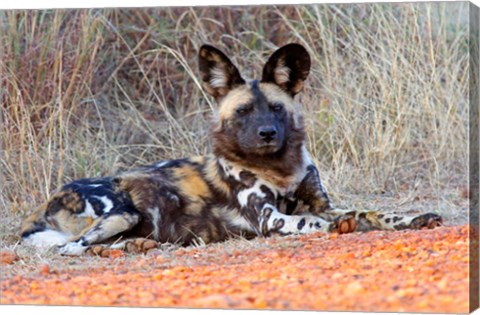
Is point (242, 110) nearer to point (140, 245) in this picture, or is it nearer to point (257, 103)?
point (257, 103)

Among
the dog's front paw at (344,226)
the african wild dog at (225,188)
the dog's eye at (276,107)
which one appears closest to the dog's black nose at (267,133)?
the african wild dog at (225,188)

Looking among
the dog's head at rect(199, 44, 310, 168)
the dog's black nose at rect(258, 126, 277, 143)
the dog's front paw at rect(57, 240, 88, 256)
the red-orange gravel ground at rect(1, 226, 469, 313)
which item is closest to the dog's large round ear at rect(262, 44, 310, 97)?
the dog's head at rect(199, 44, 310, 168)

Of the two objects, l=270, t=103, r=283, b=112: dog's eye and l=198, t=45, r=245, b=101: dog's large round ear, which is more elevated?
l=198, t=45, r=245, b=101: dog's large round ear

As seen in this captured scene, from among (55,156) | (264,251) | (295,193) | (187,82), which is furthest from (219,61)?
(187,82)

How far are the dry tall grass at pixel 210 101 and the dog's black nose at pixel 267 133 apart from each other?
3.42ft

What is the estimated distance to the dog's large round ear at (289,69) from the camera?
20.3 feet

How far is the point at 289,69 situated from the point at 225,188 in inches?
28.0

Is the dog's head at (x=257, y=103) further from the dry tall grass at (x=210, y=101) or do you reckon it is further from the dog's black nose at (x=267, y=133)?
the dry tall grass at (x=210, y=101)

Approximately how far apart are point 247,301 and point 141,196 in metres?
1.83

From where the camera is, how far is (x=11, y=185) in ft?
23.2

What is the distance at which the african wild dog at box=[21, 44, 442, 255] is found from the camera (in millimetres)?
6090

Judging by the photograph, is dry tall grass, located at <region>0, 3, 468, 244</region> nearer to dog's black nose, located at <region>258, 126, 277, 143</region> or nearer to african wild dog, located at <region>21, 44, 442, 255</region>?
african wild dog, located at <region>21, 44, 442, 255</region>

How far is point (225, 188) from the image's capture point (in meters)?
6.26

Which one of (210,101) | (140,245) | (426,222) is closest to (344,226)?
(426,222)
